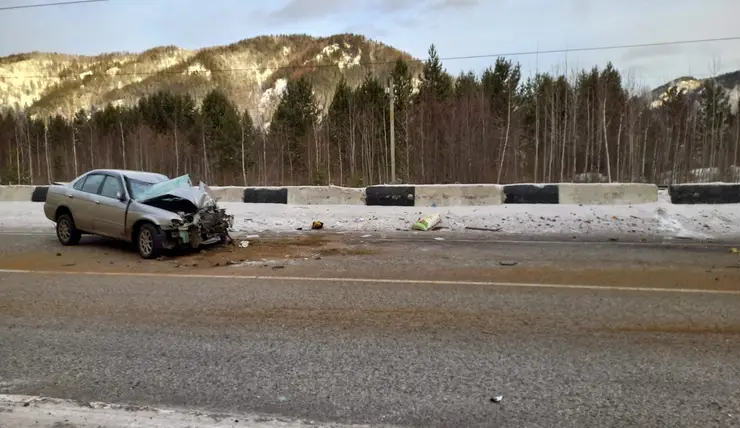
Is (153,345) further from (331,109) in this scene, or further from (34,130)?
(34,130)

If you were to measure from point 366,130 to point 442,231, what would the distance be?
33.9 m

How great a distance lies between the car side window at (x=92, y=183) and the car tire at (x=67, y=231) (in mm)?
763

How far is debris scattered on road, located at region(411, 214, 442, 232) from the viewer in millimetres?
12415

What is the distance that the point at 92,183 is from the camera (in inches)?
410

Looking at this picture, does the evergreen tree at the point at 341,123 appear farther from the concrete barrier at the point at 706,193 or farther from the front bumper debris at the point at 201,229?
the front bumper debris at the point at 201,229

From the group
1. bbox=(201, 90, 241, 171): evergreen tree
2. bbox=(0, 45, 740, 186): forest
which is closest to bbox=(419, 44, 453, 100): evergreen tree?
bbox=(0, 45, 740, 186): forest

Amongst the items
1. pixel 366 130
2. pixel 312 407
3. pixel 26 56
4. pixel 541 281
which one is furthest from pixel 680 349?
pixel 26 56

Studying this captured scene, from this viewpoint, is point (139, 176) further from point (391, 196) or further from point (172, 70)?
point (172, 70)

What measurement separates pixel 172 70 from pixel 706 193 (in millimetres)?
117661

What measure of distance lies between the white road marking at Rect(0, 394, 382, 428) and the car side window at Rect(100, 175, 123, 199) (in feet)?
23.2

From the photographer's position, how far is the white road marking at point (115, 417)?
10.3ft

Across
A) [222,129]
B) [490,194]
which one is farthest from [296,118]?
[490,194]

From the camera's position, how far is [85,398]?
354 centimetres

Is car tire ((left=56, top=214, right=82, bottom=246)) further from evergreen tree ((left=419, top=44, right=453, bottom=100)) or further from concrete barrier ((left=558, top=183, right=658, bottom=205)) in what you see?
evergreen tree ((left=419, top=44, right=453, bottom=100))
